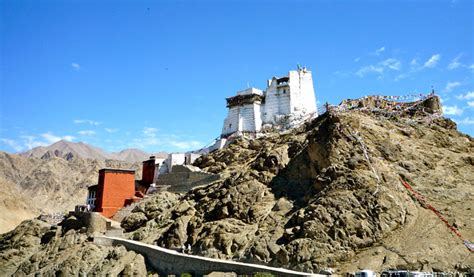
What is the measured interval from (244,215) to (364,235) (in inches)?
380

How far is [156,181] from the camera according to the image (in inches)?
1922

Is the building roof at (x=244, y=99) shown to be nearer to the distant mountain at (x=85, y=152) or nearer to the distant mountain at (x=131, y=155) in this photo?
the distant mountain at (x=85, y=152)

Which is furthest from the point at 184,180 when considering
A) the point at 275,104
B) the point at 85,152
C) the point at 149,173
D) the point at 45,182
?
the point at 85,152

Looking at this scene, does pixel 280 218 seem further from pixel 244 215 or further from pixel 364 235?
pixel 364 235

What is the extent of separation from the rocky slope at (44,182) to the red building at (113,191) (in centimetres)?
4067

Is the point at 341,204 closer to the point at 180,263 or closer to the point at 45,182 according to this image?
the point at 180,263

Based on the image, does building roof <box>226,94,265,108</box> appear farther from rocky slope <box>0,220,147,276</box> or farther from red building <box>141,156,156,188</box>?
rocky slope <box>0,220,147,276</box>

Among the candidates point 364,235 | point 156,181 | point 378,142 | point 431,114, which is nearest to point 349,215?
point 364,235

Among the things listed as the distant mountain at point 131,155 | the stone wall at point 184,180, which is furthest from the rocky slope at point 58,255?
the distant mountain at point 131,155

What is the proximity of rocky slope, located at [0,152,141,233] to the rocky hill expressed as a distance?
137 feet

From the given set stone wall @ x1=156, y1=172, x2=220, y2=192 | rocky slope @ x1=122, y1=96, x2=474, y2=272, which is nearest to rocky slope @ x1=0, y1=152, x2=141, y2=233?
stone wall @ x1=156, y1=172, x2=220, y2=192

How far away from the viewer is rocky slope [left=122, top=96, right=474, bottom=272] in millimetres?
25625

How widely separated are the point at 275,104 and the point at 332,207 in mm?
26388

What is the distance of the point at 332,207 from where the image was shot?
2798 centimetres
